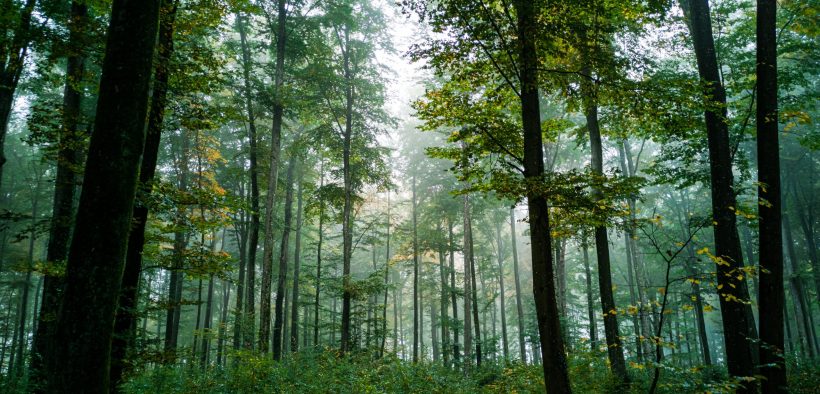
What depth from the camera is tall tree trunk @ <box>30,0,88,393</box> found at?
6695mm

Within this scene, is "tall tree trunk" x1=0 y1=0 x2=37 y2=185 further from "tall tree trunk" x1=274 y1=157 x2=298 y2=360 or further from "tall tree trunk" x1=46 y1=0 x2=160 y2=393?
"tall tree trunk" x1=274 y1=157 x2=298 y2=360

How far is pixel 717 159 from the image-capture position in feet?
28.6

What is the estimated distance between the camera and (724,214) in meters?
8.45

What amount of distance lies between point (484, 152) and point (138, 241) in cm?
672

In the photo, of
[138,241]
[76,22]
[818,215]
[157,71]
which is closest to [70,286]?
[138,241]

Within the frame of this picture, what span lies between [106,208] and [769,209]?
1019 cm

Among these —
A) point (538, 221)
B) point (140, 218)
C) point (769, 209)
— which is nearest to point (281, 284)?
point (140, 218)

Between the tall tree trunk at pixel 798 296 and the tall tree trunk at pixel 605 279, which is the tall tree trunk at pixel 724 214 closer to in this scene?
the tall tree trunk at pixel 605 279

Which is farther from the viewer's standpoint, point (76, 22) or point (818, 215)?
point (818, 215)

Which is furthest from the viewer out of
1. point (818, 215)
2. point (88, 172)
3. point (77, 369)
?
point (818, 215)

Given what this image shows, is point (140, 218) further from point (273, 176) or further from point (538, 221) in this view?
point (273, 176)

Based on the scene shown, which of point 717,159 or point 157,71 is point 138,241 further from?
point 717,159

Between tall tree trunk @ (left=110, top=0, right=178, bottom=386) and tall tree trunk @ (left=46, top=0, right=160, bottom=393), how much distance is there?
2.65 metres

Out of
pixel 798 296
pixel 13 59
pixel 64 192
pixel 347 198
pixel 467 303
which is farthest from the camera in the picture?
pixel 798 296
